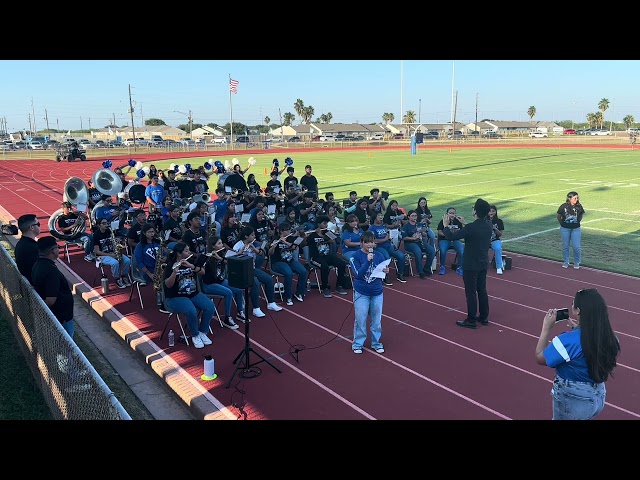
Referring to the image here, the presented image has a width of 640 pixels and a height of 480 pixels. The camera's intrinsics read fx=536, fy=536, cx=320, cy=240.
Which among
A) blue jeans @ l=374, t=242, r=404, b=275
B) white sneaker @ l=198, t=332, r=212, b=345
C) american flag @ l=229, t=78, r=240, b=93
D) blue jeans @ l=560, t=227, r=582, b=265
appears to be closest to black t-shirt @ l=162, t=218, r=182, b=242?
white sneaker @ l=198, t=332, r=212, b=345

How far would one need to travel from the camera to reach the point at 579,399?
438cm

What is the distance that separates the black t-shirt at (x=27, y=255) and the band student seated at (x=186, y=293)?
184 centimetres

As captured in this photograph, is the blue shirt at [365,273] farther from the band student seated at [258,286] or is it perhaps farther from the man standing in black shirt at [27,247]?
the man standing in black shirt at [27,247]

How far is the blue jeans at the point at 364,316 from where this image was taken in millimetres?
8000

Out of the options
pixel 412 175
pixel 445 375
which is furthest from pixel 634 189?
pixel 445 375

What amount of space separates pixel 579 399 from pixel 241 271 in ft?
14.3

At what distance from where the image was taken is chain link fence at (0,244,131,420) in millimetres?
4293

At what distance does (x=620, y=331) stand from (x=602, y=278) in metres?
3.30

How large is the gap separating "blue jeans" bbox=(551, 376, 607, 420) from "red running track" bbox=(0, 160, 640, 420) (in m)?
1.99

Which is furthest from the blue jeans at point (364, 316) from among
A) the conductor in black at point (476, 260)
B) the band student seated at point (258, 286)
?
the band student seated at point (258, 286)

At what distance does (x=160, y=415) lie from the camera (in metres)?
6.50

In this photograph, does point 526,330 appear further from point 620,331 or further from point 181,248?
point 181,248

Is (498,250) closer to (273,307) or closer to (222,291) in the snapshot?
(273,307)
